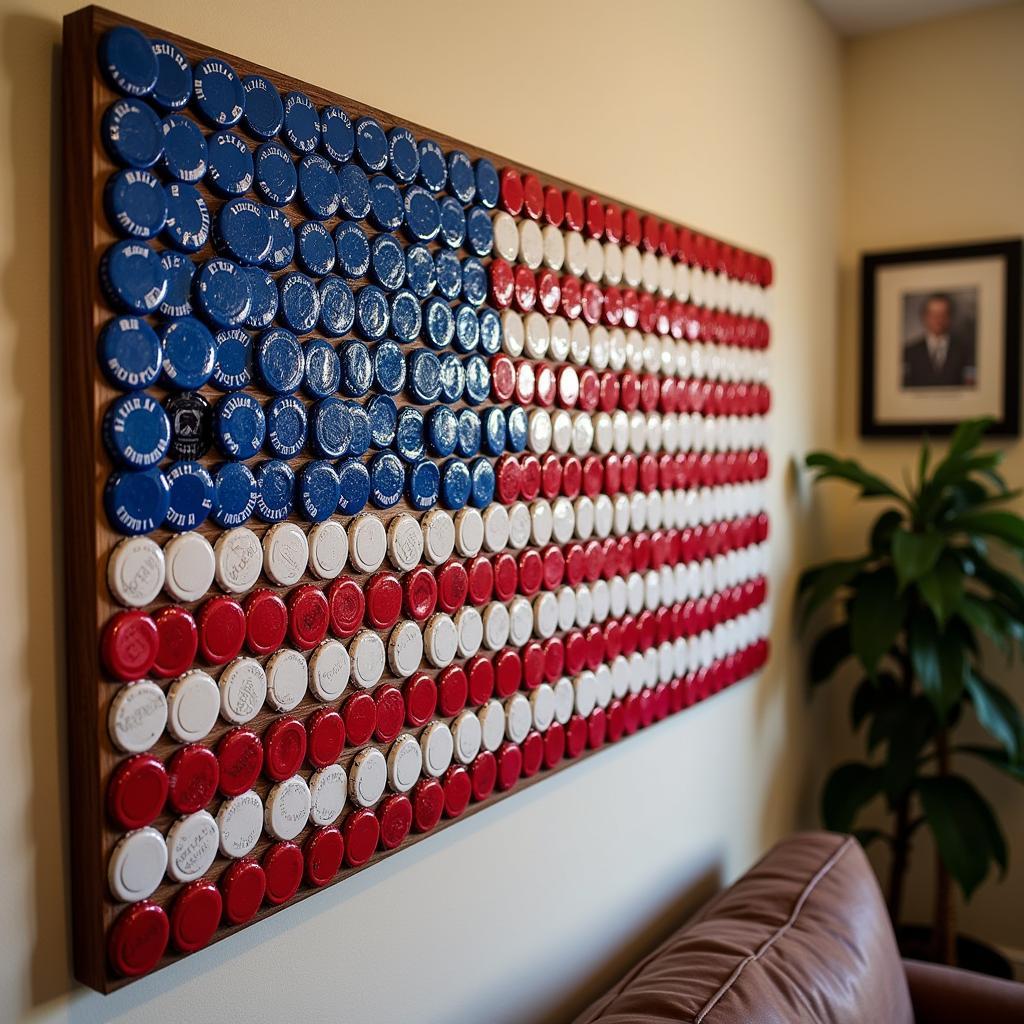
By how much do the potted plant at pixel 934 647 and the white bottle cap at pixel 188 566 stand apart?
173 centimetres

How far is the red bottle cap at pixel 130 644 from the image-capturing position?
88cm

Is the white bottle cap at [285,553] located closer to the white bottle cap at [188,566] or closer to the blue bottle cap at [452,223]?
the white bottle cap at [188,566]

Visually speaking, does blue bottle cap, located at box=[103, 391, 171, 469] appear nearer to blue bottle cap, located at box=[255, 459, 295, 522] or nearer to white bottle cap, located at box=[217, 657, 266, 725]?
blue bottle cap, located at box=[255, 459, 295, 522]

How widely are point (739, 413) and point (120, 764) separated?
5.16ft

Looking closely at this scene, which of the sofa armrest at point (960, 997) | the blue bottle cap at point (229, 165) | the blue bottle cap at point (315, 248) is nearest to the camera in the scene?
the blue bottle cap at point (229, 165)

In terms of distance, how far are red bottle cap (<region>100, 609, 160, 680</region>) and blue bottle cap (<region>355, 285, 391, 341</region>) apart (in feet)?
1.37

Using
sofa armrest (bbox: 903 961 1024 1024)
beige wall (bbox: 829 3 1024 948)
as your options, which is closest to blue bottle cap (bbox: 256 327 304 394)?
sofa armrest (bbox: 903 961 1024 1024)

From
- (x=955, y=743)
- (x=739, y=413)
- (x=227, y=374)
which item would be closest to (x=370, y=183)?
(x=227, y=374)

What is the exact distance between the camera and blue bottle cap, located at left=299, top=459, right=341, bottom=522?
1082 mm

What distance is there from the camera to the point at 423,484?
1258 mm

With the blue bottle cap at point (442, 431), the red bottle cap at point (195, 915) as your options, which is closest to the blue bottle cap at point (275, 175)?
the blue bottle cap at point (442, 431)

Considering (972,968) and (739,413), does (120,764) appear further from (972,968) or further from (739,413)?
(972,968)

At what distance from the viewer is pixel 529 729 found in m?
1.49

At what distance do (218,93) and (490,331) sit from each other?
494 mm
